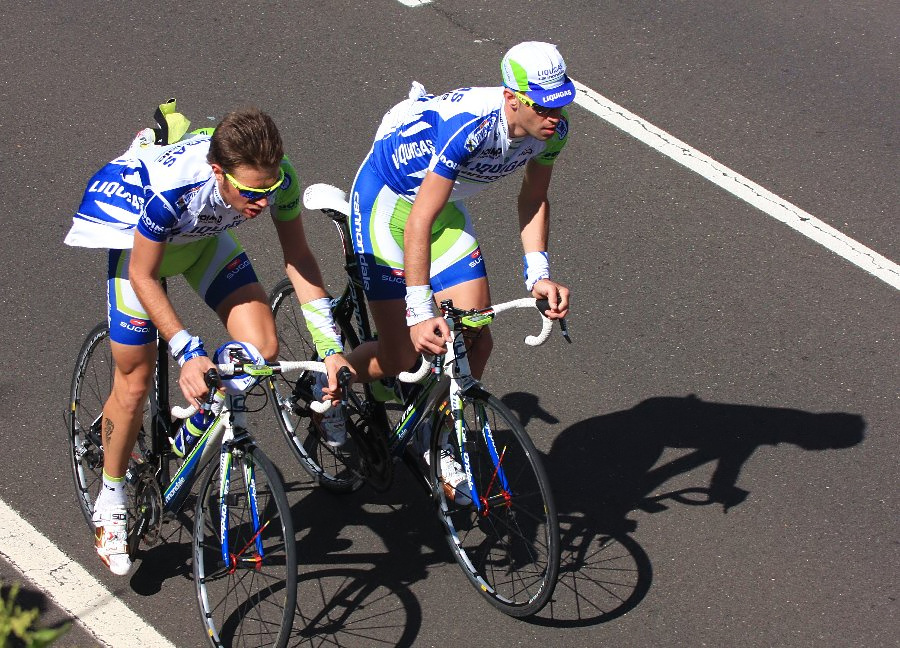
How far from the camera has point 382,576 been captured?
5082 millimetres

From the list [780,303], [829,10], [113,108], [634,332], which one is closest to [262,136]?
[634,332]

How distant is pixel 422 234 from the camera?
14.9 ft

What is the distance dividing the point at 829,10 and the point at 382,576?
22.3ft

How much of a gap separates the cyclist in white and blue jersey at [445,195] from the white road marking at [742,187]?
9.57ft

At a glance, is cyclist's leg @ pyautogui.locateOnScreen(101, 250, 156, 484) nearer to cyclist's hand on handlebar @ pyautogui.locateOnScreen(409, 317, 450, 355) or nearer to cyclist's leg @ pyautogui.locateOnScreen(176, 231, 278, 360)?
cyclist's leg @ pyautogui.locateOnScreen(176, 231, 278, 360)

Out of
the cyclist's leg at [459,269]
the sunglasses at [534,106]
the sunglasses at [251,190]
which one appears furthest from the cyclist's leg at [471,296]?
the sunglasses at [251,190]

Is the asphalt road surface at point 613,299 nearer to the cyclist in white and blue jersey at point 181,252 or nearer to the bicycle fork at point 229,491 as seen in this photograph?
the bicycle fork at point 229,491

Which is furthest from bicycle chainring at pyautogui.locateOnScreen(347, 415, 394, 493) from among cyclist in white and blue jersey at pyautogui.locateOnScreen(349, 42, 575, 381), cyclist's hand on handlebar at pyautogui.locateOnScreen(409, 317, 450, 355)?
cyclist's hand on handlebar at pyautogui.locateOnScreen(409, 317, 450, 355)

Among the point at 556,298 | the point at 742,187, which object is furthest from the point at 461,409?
the point at 742,187

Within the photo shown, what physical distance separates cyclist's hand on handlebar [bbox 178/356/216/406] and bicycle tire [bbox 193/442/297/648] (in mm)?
377

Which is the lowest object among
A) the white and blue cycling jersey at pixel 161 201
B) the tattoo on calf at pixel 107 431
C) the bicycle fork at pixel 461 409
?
the tattoo on calf at pixel 107 431

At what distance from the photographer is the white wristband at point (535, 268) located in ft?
15.8

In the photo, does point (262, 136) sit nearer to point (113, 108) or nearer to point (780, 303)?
point (780, 303)

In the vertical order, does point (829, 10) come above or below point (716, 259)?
above
